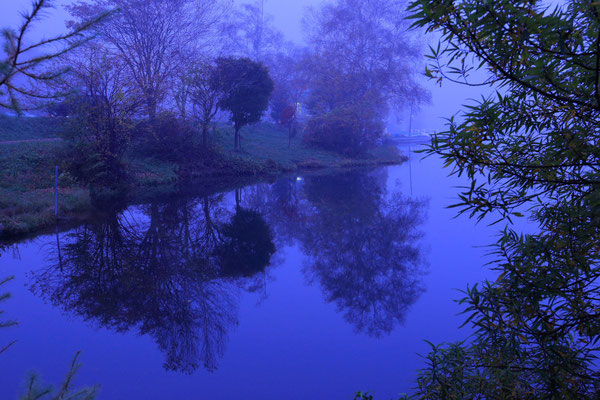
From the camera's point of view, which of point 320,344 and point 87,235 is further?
point 87,235

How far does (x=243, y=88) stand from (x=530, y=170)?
20.7 meters

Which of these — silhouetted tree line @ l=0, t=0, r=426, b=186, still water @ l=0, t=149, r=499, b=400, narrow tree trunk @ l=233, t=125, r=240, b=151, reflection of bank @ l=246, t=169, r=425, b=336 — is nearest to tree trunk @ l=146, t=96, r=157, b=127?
silhouetted tree line @ l=0, t=0, r=426, b=186

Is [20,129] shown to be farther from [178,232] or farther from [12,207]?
[178,232]

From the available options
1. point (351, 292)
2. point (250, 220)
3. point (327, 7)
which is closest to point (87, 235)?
point (250, 220)

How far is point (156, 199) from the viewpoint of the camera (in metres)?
13.4

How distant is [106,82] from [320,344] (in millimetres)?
12768

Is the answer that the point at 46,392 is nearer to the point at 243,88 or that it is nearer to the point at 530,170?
the point at 530,170

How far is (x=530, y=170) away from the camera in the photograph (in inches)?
84.5

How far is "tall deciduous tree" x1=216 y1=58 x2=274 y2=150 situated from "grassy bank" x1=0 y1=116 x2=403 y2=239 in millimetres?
1916

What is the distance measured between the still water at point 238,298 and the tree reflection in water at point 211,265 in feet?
0.09

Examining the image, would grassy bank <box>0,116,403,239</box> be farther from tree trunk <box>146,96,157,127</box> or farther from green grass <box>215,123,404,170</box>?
tree trunk <box>146,96,157,127</box>

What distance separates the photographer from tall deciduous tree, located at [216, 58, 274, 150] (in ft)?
68.8

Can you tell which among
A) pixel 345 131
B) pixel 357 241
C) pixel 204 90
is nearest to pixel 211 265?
pixel 357 241

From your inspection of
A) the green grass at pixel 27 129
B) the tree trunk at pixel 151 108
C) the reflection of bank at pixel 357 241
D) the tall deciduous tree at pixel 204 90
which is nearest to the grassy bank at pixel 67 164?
the green grass at pixel 27 129
